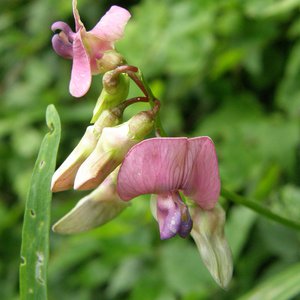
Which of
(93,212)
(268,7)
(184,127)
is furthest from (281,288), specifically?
(184,127)

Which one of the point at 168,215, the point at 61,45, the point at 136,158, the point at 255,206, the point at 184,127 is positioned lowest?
the point at 184,127

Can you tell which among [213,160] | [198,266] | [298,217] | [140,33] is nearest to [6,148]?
[140,33]

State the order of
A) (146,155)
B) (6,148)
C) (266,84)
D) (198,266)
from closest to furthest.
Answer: (146,155)
(198,266)
(266,84)
(6,148)

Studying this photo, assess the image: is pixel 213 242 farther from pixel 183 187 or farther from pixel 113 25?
pixel 113 25

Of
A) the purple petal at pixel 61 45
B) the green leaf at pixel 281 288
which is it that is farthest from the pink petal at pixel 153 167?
the green leaf at pixel 281 288

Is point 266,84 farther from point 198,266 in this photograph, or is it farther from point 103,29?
point 103,29

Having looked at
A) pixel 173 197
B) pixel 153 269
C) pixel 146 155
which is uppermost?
pixel 146 155

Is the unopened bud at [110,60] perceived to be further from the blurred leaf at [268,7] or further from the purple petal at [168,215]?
the blurred leaf at [268,7]
